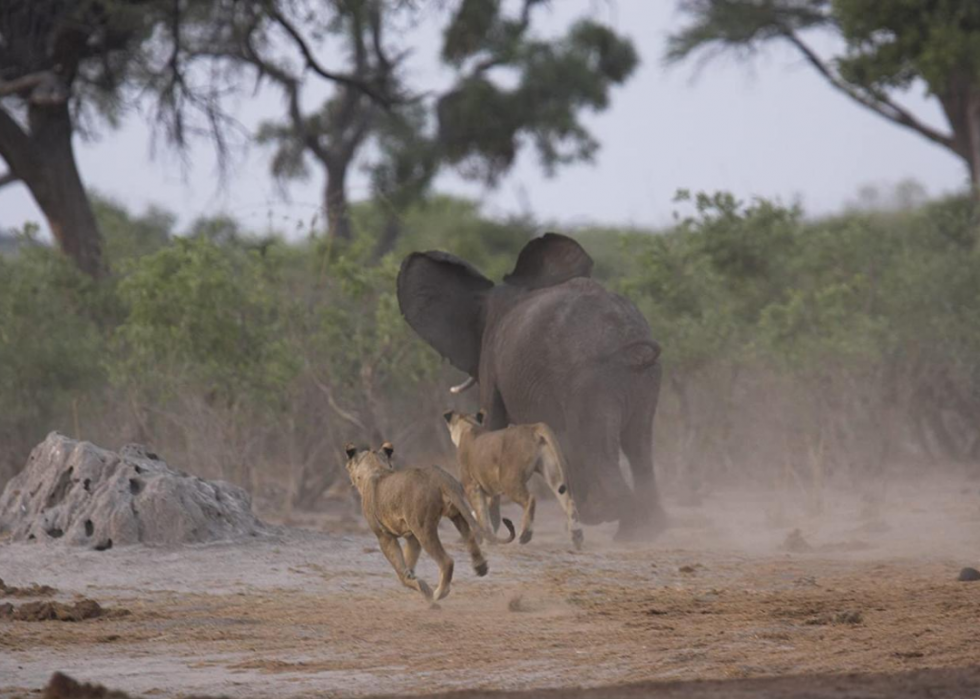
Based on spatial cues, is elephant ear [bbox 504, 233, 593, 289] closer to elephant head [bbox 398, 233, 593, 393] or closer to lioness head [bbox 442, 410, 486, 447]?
elephant head [bbox 398, 233, 593, 393]

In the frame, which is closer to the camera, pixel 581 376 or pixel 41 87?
pixel 581 376

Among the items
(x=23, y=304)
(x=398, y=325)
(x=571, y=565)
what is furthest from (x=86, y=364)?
(x=571, y=565)

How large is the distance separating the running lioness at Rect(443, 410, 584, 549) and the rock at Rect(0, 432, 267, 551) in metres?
1.61

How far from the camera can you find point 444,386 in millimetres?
18781

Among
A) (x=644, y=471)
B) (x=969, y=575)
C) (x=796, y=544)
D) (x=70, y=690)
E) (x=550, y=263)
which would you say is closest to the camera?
(x=70, y=690)

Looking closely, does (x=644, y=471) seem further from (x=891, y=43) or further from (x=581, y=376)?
(x=891, y=43)

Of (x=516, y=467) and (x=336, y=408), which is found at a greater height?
(x=336, y=408)

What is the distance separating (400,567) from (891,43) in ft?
64.0

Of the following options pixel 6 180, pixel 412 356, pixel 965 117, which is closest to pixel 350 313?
pixel 412 356

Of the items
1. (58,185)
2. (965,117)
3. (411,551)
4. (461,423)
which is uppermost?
(965,117)

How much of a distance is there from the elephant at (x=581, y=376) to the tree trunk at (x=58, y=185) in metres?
10.7

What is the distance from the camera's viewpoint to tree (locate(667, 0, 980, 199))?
26.2 meters

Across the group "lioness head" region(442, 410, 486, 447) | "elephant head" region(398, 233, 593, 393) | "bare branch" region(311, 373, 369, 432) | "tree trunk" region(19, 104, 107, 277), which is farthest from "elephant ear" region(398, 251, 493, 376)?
"tree trunk" region(19, 104, 107, 277)

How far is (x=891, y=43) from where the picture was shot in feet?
89.2
